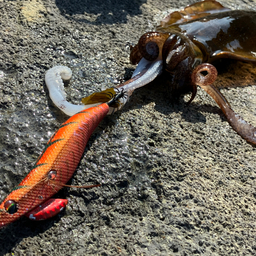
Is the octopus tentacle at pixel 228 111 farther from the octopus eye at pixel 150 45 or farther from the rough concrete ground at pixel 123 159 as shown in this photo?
the octopus eye at pixel 150 45

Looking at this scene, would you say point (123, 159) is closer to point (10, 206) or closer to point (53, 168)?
point (53, 168)

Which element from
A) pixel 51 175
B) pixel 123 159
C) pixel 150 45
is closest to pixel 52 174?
pixel 51 175

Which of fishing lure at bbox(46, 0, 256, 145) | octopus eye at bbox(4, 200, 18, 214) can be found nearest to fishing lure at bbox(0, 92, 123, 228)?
octopus eye at bbox(4, 200, 18, 214)

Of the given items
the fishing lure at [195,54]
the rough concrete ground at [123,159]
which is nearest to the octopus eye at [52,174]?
the rough concrete ground at [123,159]

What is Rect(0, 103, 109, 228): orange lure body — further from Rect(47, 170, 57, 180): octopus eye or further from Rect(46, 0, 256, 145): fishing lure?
Rect(46, 0, 256, 145): fishing lure

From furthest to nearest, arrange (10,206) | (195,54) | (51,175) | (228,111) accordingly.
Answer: (195,54)
(228,111)
(51,175)
(10,206)

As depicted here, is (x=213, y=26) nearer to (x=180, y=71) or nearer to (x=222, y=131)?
(x=180, y=71)

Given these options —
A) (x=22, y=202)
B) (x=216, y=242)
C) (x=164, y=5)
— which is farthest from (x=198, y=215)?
(x=164, y=5)
